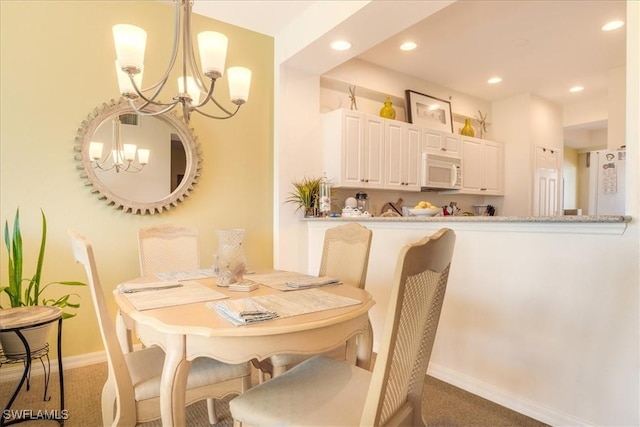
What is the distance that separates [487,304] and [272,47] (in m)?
2.98

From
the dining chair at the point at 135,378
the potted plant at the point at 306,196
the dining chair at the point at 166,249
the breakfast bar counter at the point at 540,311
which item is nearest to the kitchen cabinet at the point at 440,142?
the potted plant at the point at 306,196

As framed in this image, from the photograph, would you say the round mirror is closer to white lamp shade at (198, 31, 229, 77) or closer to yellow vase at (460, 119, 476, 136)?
white lamp shade at (198, 31, 229, 77)

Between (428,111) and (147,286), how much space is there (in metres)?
4.05

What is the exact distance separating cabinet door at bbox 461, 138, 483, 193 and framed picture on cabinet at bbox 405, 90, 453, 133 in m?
0.34

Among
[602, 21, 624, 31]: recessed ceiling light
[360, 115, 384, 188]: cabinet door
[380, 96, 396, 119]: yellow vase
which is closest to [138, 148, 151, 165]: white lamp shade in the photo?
[360, 115, 384, 188]: cabinet door

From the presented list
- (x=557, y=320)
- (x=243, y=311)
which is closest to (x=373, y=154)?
(x=557, y=320)

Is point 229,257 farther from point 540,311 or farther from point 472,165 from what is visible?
point 472,165

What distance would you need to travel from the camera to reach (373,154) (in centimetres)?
385

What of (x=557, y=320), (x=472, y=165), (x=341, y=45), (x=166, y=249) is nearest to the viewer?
(x=557, y=320)

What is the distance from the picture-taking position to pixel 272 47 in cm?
354

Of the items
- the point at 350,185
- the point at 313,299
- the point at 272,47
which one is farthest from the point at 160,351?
the point at 272,47

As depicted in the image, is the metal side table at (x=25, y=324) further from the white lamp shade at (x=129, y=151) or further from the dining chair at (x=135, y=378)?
the white lamp shade at (x=129, y=151)

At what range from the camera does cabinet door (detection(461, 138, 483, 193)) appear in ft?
15.9

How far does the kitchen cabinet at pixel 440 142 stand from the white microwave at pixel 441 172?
0.30 feet
